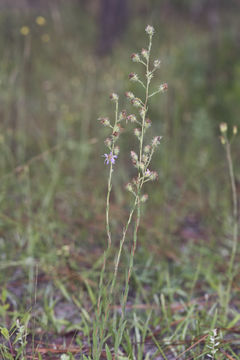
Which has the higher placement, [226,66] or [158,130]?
[226,66]

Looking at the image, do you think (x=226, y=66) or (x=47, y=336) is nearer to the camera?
(x=47, y=336)

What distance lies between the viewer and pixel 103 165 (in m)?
3.20

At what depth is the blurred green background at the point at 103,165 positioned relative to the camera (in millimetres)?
2178

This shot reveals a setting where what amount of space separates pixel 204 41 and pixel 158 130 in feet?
3.50

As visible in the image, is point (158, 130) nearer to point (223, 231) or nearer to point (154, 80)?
point (154, 80)

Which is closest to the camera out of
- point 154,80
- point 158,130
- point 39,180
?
point 39,180

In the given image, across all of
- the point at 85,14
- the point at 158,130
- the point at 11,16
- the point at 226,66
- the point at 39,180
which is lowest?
the point at 39,180

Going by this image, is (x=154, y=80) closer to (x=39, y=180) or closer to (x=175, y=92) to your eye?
(x=175, y=92)

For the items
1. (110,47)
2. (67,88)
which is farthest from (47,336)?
(110,47)

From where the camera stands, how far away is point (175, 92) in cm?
349

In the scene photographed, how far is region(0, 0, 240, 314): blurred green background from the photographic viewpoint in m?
2.18

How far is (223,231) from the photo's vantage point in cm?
240

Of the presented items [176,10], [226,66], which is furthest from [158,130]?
[176,10]

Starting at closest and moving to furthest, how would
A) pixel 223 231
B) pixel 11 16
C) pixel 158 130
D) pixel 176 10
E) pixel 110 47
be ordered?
pixel 223 231 → pixel 158 130 → pixel 110 47 → pixel 11 16 → pixel 176 10
